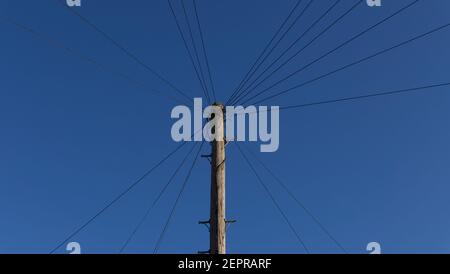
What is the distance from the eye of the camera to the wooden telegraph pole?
13.3m

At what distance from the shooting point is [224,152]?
14.5m

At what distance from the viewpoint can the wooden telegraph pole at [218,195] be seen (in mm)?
13344

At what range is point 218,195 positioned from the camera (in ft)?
45.4
